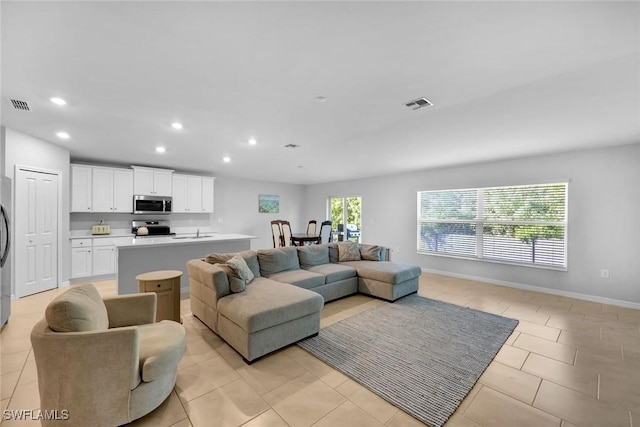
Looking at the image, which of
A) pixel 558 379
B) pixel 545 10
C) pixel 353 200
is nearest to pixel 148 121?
pixel 545 10

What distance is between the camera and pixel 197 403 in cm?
186

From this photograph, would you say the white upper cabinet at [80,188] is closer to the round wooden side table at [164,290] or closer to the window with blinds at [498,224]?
the round wooden side table at [164,290]

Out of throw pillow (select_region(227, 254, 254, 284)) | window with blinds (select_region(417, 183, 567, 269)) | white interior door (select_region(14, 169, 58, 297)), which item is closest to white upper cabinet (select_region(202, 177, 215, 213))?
white interior door (select_region(14, 169, 58, 297))

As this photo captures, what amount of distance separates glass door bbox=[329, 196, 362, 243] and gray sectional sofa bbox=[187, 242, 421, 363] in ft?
10.1

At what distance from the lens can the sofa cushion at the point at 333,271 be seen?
3.92m

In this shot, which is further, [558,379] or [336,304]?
[336,304]

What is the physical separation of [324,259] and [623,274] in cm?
456

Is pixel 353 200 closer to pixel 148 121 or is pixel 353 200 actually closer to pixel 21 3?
pixel 148 121

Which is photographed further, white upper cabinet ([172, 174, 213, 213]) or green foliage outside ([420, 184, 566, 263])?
white upper cabinet ([172, 174, 213, 213])

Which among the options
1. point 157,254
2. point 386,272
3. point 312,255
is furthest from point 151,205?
point 386,272

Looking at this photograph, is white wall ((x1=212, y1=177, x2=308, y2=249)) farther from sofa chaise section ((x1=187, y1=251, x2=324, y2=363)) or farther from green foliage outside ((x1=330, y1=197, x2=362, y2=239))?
sofa chaise section ((x1=187, y1=251, x2=324, y2=363))

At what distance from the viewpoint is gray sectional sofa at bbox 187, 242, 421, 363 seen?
7.95 feet


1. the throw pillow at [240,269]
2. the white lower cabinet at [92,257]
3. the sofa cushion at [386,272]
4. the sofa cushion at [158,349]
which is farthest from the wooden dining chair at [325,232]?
the sofa cushion at [158,349]

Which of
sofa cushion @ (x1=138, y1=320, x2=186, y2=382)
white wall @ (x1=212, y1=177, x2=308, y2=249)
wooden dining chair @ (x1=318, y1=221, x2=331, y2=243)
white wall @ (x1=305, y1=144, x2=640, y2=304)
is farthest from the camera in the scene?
white wall @ (x1=212, y1=177, x2=308, y2=249)
